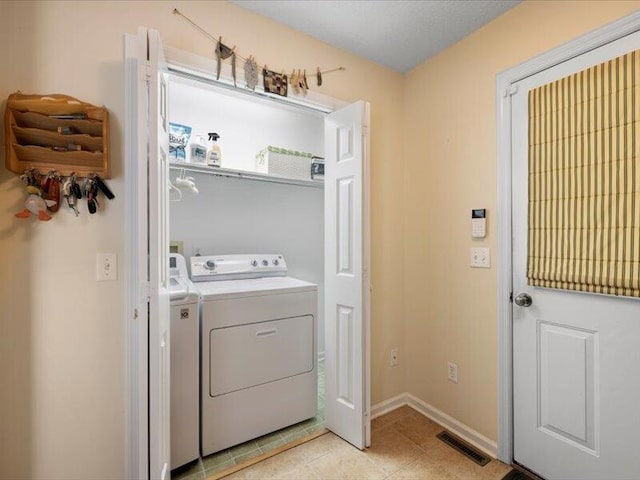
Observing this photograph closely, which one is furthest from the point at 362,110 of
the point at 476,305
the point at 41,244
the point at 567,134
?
the point at 41,244

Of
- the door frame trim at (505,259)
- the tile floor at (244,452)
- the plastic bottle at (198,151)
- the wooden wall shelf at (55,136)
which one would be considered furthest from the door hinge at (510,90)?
the tile floor at (244,452)

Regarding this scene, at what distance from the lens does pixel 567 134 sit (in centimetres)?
148

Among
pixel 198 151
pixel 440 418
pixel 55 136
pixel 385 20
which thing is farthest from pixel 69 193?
pixel 440 418

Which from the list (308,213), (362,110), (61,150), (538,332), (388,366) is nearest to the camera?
(61,150)

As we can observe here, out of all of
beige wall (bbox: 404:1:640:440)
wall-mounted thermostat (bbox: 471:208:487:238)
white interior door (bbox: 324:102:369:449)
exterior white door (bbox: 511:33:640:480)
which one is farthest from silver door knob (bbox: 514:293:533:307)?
white interior door (bbox: 324:102:369:449)

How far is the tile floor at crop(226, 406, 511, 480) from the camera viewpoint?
1651 millimetres

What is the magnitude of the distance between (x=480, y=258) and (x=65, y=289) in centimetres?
214

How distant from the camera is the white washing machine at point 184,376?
1637 millimetres

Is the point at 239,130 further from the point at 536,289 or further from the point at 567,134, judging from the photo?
the point at 536,289

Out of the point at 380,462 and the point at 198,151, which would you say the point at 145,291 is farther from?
the point at 380,462

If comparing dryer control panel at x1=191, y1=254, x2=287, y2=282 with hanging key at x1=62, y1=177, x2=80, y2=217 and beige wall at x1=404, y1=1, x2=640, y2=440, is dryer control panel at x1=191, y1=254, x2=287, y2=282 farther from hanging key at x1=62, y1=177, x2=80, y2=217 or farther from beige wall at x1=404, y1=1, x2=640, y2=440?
beige wall at x1=404, y1=1, x2=640, y2=440

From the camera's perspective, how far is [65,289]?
51.5 inches

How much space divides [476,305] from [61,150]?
2.26m

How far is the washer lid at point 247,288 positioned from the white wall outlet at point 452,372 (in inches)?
40.9
